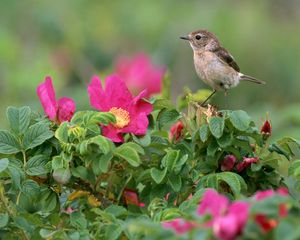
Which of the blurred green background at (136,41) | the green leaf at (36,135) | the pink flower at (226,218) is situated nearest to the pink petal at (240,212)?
the pink flower at (226,218)

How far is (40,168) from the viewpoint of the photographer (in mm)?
2650

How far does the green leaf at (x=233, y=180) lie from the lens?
102 inches

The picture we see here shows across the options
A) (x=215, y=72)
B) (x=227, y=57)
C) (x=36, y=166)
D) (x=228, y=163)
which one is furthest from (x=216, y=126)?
(x=227, y=57)

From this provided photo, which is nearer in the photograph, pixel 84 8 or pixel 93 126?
pixel 93 126

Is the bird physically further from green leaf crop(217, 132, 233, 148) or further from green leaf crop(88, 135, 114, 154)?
green leaf crop(88, 135, 114, 154)

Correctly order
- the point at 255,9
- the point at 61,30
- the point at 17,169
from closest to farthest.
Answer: the point at 17,169
the point at 61,30
the point at 255,9

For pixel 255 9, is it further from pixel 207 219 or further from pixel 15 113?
pixel 207 219

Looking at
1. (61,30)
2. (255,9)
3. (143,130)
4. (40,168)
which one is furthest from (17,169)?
(255,9)

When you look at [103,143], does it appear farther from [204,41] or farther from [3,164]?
[204,41]

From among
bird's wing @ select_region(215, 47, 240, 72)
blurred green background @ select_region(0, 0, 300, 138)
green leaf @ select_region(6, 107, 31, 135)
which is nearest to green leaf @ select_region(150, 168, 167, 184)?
green leaf @ select_region(6, 107, 31, 135)

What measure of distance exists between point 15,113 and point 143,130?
34cm

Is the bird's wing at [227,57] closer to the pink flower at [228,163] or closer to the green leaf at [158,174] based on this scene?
the pink flower at [228,163]

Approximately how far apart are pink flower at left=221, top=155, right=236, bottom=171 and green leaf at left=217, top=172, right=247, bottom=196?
0.14 metres

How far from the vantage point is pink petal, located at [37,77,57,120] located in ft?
9.29
